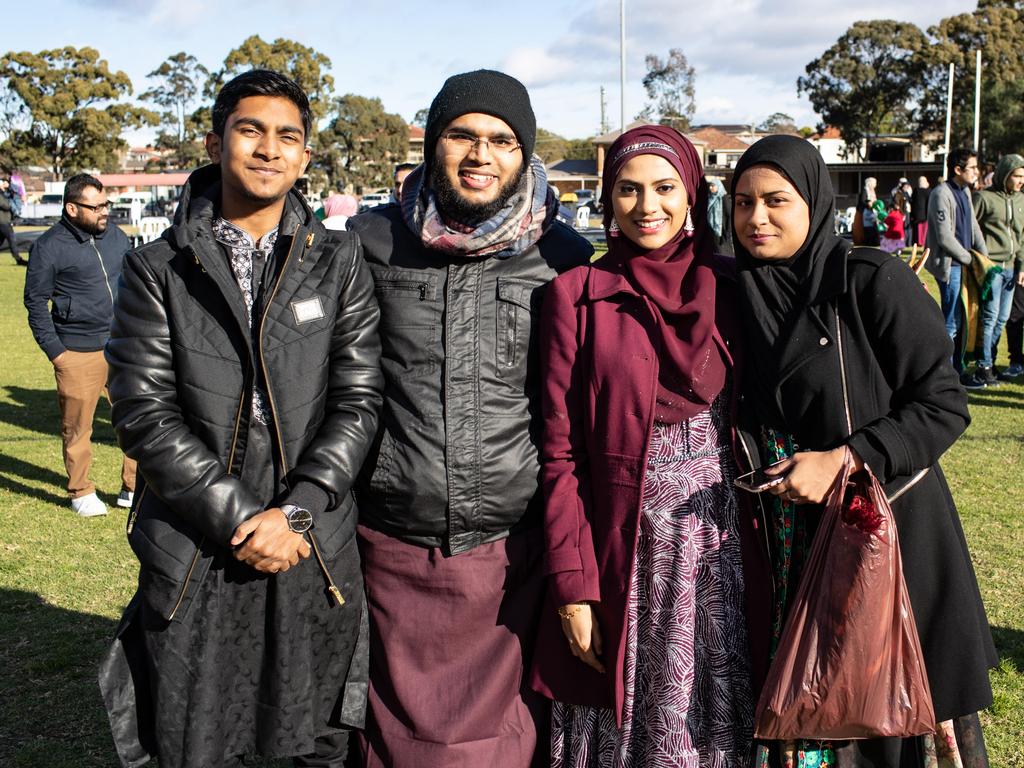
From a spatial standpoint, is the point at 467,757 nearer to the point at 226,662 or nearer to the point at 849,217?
the point at 226,662

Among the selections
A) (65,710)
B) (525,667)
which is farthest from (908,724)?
(65,710)

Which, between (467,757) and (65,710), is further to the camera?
(65,710)

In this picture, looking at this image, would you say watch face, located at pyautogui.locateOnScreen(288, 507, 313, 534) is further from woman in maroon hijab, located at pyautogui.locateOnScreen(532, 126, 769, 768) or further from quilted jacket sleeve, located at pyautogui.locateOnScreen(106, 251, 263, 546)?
woman in maroon hijab, located at pyautogui.locateOnScreen(532, 126, 769, 768)

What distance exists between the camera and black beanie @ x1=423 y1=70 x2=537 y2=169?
8.61ft

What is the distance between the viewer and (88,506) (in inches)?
244

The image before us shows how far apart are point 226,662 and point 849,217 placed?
92.4 feet

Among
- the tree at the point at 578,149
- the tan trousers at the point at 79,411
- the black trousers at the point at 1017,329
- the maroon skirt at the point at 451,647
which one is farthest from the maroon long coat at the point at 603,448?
the tree at the point at 578,149

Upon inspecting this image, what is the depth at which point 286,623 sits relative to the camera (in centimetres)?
246

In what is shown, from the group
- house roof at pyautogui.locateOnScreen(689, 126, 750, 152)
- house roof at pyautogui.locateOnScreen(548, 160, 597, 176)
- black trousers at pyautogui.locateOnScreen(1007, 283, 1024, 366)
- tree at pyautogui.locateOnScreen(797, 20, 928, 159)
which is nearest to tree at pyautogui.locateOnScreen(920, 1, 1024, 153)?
tree at pyautogui.locateOnScreen(797, 20, 928, 159)

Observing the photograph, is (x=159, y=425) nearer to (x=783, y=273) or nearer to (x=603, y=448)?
(x=603, y=448)

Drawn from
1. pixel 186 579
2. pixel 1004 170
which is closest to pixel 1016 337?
pixel 1004 170

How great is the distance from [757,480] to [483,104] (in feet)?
3.96

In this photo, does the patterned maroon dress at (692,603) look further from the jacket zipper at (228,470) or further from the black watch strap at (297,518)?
the jacket zipper at (228,470)

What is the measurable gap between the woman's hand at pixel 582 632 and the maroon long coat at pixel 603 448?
26 millimetres
